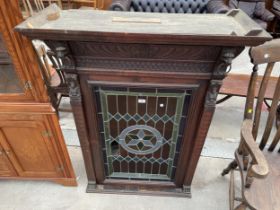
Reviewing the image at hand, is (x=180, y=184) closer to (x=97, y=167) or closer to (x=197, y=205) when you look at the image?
(x=197, y=205)

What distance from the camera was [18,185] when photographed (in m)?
1.59

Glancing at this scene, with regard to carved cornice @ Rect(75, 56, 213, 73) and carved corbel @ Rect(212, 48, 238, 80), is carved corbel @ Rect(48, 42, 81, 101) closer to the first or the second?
carved cornice @ Rect(75, 56, 213, 73)

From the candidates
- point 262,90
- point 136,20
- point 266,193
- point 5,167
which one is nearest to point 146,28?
point 136,20

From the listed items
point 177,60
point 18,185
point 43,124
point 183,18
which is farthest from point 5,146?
point 183,18

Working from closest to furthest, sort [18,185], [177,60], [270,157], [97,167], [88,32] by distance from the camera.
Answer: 1. [88,32]
2. [177,60]
3. [270,157]
4. [97,167]
5. [18,185]

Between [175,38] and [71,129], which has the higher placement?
[175,38]

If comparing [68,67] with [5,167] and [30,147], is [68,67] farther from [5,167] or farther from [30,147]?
[5,167]

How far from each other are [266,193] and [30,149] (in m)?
1.34

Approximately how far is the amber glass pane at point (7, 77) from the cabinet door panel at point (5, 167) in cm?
45

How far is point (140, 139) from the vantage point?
1.28 meters

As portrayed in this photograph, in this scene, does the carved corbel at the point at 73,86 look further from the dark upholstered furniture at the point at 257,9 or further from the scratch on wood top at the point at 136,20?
the dark upholstered furniture at the point at 257,9

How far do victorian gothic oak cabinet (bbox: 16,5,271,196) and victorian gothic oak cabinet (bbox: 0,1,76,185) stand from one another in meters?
0.14

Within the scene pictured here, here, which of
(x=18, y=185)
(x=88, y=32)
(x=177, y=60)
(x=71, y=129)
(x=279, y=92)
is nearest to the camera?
(x=88, y=32)

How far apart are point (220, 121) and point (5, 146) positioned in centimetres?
186
